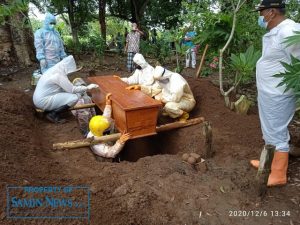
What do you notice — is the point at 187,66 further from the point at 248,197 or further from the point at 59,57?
the point at 248,197

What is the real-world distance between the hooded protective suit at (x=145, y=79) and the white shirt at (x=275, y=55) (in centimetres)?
223

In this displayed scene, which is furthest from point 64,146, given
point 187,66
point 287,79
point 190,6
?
point 187,66

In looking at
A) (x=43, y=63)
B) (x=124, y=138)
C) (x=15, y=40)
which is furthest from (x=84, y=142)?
(x=15, y=40)

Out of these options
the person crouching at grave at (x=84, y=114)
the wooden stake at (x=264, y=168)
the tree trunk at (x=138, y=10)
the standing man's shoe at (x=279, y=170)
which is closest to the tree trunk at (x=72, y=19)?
the tree trunk at (x=138, y=10)

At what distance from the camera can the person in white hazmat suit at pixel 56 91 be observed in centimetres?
461

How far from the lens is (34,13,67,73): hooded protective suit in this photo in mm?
5695

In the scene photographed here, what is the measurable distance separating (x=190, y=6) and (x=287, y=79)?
2.71 metres

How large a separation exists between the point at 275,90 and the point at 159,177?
149cm

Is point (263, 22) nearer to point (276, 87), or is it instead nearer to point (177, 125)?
point (276, 87)

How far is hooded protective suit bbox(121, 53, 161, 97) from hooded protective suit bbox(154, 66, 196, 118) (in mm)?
180

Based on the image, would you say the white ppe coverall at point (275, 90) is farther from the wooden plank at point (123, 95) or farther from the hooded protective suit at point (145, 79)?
the hooded protective suit at point (145, 79)

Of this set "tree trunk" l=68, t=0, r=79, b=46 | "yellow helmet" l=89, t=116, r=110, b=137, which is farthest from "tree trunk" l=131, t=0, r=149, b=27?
"yellow helmet" l=89, t=116, r=110, b=137

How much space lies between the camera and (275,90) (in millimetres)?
2918

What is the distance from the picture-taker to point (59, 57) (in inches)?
242
